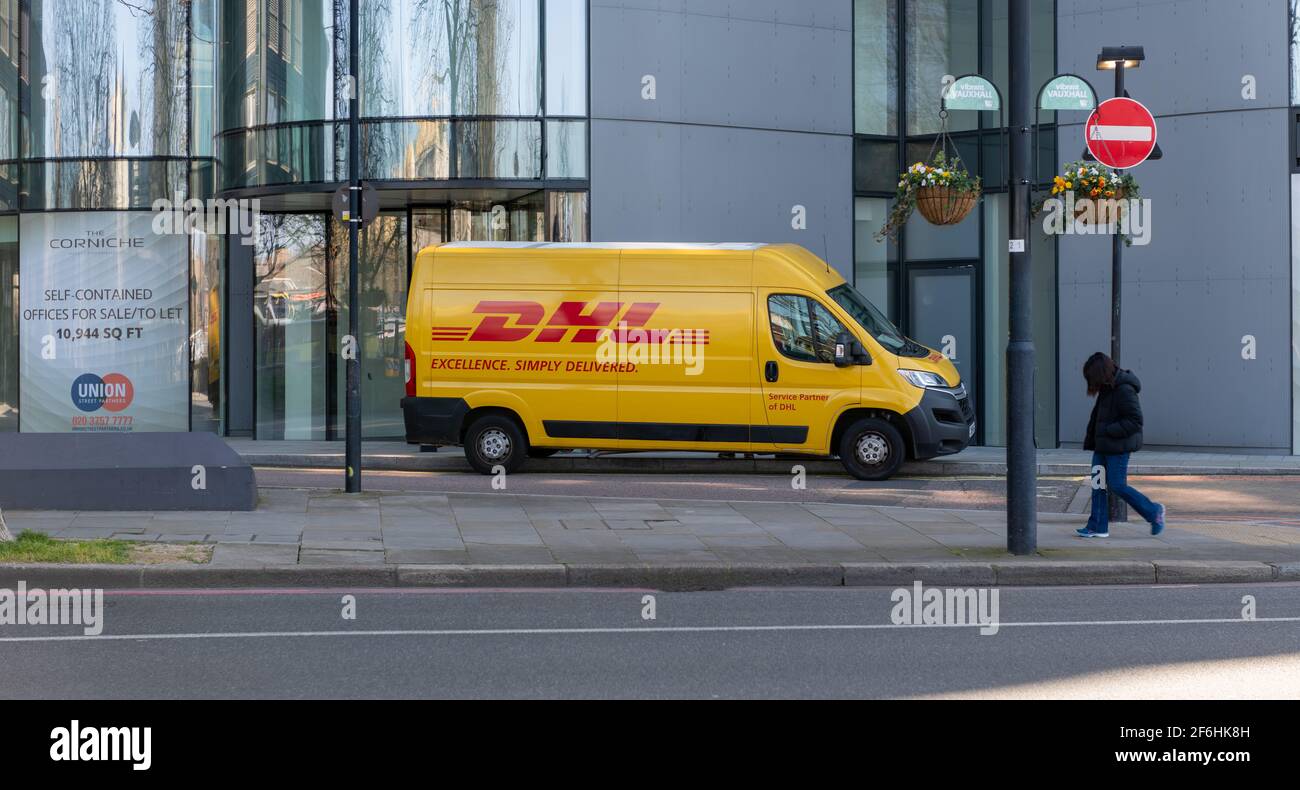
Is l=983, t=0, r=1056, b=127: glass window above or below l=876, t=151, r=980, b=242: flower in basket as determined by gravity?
above

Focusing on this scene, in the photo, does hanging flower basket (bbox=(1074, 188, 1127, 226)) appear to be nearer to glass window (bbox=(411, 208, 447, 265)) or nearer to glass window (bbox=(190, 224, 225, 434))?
glass window (bbox=(411, 208, 447, 265))

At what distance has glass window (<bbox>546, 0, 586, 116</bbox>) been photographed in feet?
69.1

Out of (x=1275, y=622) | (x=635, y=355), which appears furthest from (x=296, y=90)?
(x=1275, y=622)

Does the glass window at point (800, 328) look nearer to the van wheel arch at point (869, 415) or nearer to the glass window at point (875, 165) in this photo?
the van wheel arch at point (869, 415)

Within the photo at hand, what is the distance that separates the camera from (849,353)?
17250 millimetres

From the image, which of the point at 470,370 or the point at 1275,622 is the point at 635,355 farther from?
the point at 1275,622

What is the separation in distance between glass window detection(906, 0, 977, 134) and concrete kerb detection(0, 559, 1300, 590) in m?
12.9

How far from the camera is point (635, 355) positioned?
1764 centimetres

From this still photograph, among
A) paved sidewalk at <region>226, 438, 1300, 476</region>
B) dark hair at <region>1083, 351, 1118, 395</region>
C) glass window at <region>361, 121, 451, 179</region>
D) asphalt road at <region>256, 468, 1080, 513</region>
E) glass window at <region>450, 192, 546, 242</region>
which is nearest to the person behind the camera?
dark hair at <region>1083, 351, 1118, 395</region>

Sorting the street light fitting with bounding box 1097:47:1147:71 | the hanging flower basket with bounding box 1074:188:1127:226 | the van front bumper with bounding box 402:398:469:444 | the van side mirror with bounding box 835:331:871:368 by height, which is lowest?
the van front bumper with bounding box 402:398:469:444

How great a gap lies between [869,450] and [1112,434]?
5.31 meters


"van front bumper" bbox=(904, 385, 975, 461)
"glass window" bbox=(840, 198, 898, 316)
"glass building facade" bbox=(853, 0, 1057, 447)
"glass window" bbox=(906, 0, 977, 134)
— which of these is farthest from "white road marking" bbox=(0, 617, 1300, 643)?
"glass window" bbox=(906, 0, 977, 134)

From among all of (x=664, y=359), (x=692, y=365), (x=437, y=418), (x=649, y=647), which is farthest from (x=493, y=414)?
(x=649, y=647)

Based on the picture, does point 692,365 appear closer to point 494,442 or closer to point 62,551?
point 494,442
